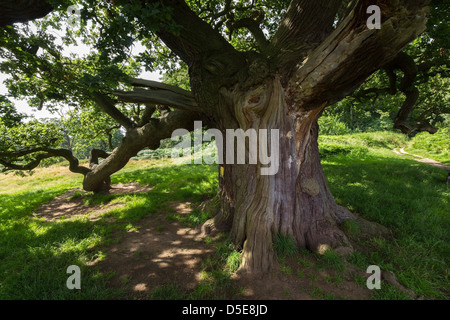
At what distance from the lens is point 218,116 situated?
11.4 feet

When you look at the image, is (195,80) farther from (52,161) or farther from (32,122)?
(52,161)

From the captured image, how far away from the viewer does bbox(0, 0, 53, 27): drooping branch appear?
289cm

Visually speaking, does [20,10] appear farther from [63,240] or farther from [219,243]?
[219,243]

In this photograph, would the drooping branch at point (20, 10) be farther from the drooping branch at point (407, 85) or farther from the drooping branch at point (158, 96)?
the drooping branch at point (407, 85)

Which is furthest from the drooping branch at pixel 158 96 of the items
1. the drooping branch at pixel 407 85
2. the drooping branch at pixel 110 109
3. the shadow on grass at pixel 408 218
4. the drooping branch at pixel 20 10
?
the drooping branch at pixel 407 85

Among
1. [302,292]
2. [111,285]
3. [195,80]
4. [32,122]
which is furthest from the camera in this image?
[32,122]

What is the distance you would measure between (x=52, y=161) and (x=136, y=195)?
474 centimetres

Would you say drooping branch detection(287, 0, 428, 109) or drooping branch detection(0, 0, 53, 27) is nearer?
drooping branch detection(287, 0, 428, 109)

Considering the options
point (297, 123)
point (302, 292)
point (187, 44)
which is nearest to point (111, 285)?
point (302, 292)

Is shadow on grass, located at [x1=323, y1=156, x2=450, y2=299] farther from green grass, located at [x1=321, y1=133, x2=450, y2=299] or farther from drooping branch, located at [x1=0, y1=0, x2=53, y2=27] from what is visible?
drooping branch, located at [x1=0, y1=0, x2=53, y2=27]

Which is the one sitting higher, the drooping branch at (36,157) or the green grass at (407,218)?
the drooping branch at (36,157)

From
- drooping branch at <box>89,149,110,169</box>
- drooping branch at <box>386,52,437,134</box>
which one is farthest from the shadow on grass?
drooping branch at <box>89,149,110,169</box>

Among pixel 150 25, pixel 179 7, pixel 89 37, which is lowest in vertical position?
pixel 150 25

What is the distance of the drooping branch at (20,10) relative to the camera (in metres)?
2.89
